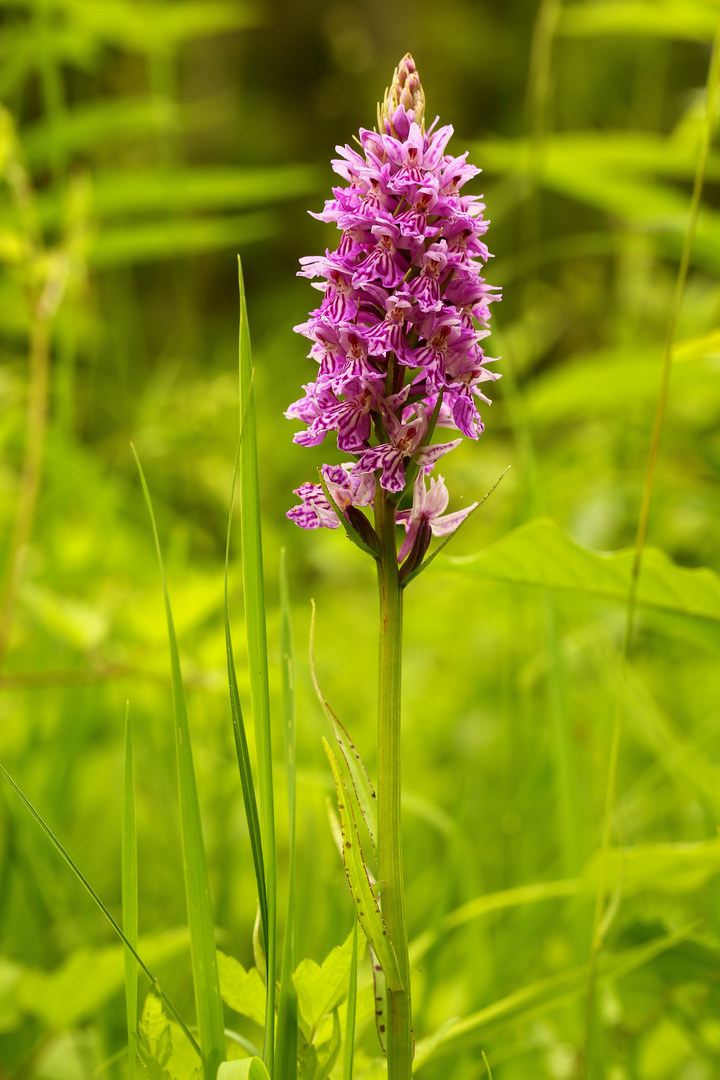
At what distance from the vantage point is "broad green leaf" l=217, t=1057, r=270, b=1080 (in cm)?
78

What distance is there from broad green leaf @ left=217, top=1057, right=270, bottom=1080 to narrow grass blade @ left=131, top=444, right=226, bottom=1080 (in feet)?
0.12

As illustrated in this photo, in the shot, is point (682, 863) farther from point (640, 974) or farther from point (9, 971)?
point (9, 971)

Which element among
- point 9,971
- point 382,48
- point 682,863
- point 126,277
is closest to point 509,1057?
point 682,863

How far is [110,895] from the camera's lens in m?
2.04

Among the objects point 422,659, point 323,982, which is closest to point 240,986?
point 323,982

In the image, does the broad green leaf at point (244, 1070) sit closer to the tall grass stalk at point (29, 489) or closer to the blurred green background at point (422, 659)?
the blurred green background at point (422, 659)

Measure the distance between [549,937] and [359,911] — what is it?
1369 mm

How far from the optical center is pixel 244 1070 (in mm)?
826

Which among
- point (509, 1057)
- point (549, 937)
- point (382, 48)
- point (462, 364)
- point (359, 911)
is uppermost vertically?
point (382, 48)

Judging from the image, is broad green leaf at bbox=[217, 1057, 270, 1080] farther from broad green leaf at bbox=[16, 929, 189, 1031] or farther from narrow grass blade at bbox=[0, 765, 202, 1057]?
broad green leaf at bbox=[16, 929, 189, 1031]

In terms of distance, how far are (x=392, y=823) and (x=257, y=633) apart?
23cm

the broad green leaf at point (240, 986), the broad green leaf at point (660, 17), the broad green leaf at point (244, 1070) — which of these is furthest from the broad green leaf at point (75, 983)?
the broad green leaf at point (660, 17)

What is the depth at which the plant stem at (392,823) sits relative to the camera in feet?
2.86

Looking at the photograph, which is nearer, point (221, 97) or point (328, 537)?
point (328, 537)
